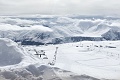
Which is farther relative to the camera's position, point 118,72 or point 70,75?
point 118,72

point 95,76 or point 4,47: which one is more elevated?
point 4,47

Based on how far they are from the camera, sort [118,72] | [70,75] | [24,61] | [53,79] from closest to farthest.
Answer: [53,79]
[70,75]
[24,61]
[118,72]

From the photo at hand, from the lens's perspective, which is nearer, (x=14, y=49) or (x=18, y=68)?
(x=18, y=68)

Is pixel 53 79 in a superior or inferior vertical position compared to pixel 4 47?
inferior

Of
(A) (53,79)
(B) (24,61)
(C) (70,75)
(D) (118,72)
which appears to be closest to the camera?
(A) (53,79)

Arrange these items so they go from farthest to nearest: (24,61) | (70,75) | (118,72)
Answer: (118,72)
(24,61)
(70,75)

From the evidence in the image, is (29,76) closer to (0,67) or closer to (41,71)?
(41,71)

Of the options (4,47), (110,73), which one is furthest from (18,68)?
(110,73)

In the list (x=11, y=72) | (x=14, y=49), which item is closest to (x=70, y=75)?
(x=11, y=72)

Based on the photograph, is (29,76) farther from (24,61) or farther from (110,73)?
(110,73)
